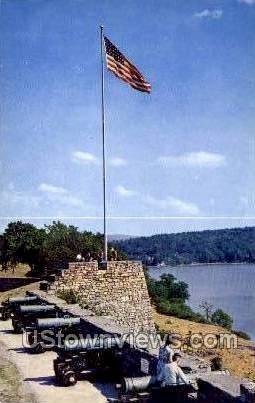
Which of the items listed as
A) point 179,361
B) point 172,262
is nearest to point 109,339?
point 179,361

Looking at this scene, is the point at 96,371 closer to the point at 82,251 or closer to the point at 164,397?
the point at 164,397

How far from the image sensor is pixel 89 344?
Result: 959cm

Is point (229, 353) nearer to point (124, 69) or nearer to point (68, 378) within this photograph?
point (124, 69)

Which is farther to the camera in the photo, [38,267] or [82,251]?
[38,267]

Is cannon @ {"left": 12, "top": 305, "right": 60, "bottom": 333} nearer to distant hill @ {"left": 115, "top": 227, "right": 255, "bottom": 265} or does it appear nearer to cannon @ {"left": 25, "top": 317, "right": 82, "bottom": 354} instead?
cannon @ {"left": 25, "top": 317, "right": 82, "bottom": 354}

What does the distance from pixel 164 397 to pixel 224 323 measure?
136ft

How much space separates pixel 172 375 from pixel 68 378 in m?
2.58

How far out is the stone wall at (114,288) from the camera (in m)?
17.7

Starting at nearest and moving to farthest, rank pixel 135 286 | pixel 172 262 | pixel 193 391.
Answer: pixel 193 391, pixel 135 286, pixel 172 262

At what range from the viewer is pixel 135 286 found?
1853cm

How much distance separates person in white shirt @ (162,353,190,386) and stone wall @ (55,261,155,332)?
965 centimetres

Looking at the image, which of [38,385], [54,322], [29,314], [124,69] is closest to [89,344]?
[38,385]

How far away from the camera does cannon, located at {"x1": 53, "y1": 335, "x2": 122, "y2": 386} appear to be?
9.35m

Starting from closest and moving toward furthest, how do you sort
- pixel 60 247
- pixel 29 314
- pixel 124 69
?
pixel 29 314, pixel 124 69, pixel 60 247
